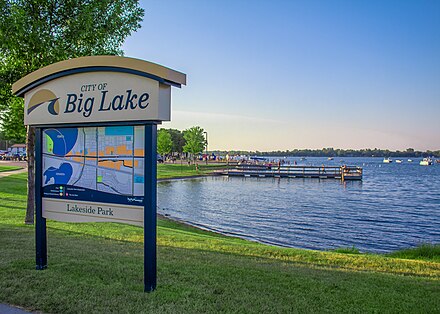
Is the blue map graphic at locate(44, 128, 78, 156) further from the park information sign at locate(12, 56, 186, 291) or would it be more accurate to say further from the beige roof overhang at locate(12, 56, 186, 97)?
the beige roof overhang at locate(12, 56, 186, 97)

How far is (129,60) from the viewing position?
504 cm

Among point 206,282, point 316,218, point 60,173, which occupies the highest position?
point 60,173

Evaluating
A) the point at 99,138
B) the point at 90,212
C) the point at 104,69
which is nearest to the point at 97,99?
the point at 104,69

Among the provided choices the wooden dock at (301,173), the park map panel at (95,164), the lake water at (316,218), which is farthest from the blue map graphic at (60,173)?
the wooden dock at (301,173)

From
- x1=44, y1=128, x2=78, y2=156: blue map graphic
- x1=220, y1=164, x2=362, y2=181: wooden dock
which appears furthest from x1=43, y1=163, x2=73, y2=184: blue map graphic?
x1=220, y1=164, x2=362, y2=181: wooden dock

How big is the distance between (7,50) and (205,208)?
1875 cm

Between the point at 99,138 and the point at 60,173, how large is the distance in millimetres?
926

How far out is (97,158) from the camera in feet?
18.5

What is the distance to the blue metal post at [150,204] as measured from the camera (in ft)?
16.3

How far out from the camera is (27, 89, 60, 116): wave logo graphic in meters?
5.90

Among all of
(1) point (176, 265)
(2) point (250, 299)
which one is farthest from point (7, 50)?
(2) point (250, 299)

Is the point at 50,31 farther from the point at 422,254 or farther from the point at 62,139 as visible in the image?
the point at 422,254

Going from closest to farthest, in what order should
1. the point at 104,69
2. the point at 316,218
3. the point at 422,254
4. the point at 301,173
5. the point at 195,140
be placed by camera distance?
the point at 104,69, the point at 422,254, the point at 316,218, the point at 301,173, the point at 195,140

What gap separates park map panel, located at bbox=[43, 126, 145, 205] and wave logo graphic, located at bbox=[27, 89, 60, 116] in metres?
0.32
